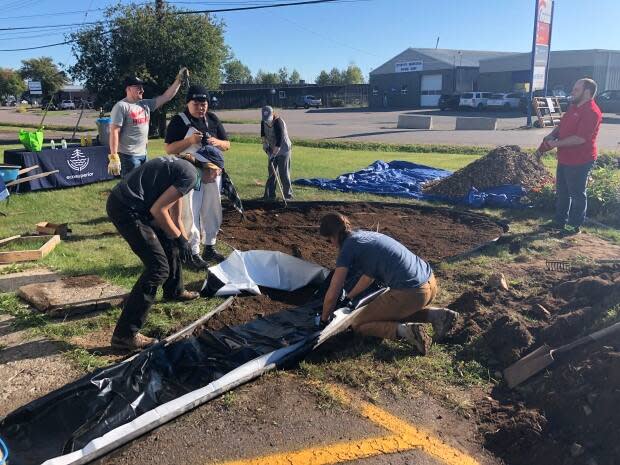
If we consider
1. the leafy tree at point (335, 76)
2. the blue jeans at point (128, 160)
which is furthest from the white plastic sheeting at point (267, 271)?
the leafy tree at point (335, 76)

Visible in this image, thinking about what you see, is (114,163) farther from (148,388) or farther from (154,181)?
(148,388)

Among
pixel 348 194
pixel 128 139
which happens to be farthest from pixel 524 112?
pixel 128 139

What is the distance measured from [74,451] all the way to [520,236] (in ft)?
19.9

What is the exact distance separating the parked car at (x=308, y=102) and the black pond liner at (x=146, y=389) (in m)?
52.8

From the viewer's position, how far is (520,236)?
23.5 ft

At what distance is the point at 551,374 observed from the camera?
3510mm

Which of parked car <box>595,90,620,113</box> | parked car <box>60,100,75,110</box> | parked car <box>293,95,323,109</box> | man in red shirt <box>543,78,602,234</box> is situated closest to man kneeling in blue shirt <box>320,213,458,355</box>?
man in red shirt <box>543,78,602,234</box>

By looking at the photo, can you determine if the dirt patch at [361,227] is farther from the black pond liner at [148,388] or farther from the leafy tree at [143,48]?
the leafy tree at [143,48]

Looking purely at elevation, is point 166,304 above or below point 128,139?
below

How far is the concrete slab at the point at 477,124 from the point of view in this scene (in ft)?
81.9

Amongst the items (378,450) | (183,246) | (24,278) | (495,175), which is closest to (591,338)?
(378,450)

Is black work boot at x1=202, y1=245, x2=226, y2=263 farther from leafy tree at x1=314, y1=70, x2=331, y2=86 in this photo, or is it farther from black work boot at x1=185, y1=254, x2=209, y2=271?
leafy tree at x1=314, y1=70, x2=331, y2=86

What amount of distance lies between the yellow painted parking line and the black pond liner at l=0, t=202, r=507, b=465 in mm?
637

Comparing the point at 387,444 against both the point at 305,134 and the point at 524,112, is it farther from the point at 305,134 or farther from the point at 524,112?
the point at 524,112
